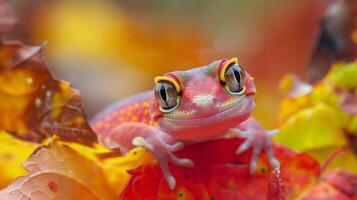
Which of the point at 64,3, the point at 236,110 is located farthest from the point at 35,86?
the point at 64,3

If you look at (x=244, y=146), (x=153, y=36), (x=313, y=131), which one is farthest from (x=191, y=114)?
(x=153, y=36)

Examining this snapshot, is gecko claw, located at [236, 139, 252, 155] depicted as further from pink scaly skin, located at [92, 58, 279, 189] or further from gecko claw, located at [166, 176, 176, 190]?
gecko claw, located at [166, 176, 176, 190]

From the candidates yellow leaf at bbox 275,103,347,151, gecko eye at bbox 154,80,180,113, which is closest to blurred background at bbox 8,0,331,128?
yellow leaf at bbox 275,103,347,151

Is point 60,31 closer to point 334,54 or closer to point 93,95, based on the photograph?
point 93,95

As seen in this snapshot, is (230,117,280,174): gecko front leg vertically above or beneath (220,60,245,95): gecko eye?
beneath

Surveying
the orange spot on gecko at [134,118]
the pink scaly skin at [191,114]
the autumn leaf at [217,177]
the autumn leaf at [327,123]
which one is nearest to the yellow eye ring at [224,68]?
the pink scaly skin at [191,114]

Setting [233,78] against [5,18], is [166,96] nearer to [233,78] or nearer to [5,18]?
[233,78]

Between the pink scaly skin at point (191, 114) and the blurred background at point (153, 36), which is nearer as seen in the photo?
the pink scaly skin at point (191, 114)

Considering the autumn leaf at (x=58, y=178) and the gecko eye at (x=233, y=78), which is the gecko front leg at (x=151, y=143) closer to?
the autumn leaf at (x=58, y=178)
